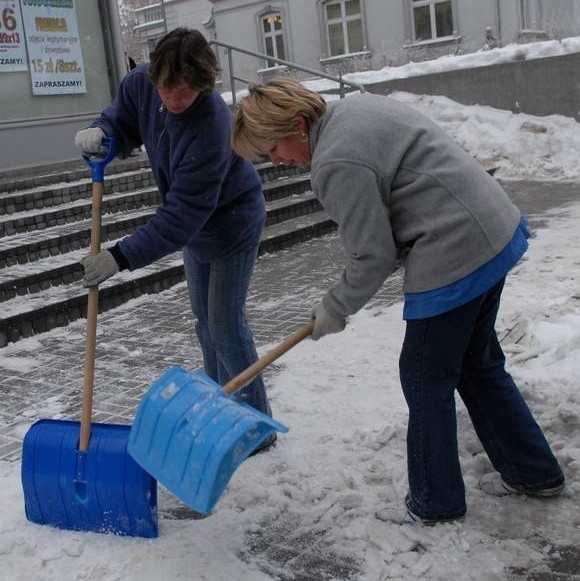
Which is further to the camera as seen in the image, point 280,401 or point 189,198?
point 280,401

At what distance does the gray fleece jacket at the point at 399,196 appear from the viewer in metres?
2.38

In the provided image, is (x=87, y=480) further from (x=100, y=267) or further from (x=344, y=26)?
(x=344, y=26)

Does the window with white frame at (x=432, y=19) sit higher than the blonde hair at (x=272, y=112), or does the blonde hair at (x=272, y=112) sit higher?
the window with white frame at (x=432, y=19)

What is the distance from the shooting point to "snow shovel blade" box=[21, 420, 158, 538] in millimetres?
2820

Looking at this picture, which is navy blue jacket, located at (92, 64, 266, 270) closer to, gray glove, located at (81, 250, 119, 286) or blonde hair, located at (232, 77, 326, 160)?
gray glove, located at (81, 250, 119, 286)

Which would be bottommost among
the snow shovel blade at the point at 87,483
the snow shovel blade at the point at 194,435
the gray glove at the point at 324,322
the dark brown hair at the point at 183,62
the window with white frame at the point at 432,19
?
the snow shovel blade at the point at 87,483

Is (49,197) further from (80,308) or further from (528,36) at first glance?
(528,36)

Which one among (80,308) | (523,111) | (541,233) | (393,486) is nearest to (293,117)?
(393,486)

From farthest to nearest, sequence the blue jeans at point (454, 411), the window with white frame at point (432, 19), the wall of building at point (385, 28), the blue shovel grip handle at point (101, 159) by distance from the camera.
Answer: the window with white frame at point (432, 19) < the wall of building at point (385, 28) < the blue shovel grip handle at point (101, 159) < the blue jeans at point (454, 411)

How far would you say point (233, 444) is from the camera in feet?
7.97

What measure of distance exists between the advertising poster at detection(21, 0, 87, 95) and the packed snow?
22.2 feet

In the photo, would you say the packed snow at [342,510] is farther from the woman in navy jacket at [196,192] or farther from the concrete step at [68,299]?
the concrete step at [68,299]

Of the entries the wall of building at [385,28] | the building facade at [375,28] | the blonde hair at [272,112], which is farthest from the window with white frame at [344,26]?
the blonde hair at [272,112]

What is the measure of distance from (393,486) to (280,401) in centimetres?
110
